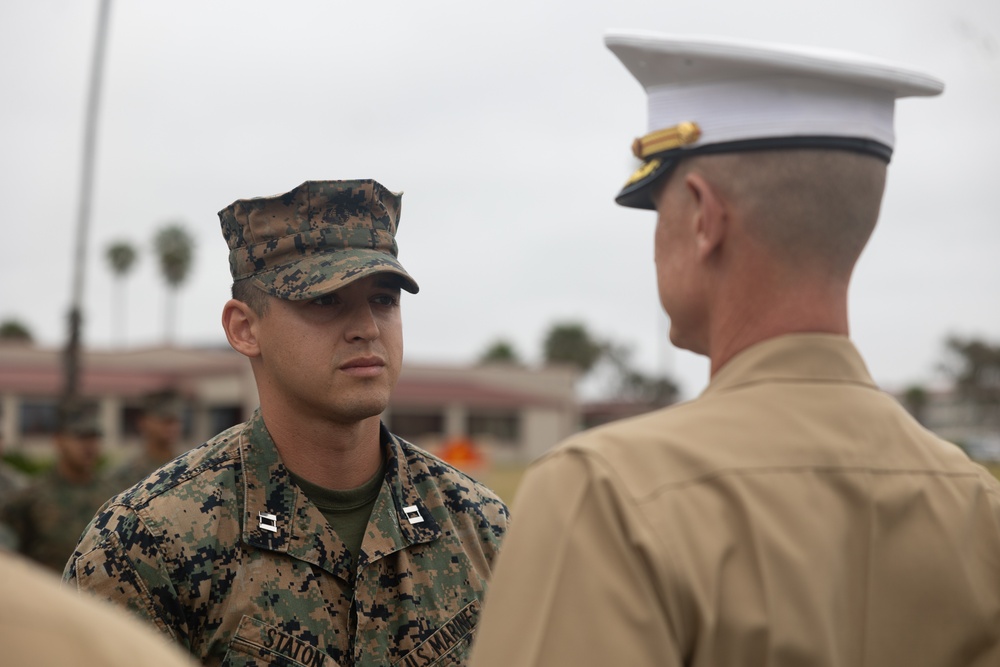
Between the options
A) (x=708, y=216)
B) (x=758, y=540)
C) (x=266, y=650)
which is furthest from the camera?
(x=266, y=650)

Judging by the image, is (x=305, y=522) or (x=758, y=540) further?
(x=305, y=522)

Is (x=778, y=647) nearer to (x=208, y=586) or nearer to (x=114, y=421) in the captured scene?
(x=208, y=586)

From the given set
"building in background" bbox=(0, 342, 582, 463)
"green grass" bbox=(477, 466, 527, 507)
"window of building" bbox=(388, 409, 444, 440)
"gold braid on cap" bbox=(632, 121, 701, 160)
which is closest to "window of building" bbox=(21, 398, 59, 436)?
"building in background" bbox=(0, 342, 582, 463)

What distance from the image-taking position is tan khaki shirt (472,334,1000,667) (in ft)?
5.84

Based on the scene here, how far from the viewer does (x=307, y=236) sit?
12.7 ft

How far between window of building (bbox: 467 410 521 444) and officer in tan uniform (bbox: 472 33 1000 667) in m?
66.2

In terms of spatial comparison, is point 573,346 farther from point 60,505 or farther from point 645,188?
point 645,188

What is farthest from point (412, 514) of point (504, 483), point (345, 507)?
point (504, 483)

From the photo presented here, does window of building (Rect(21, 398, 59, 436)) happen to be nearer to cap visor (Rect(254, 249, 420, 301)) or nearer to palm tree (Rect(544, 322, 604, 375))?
palm tree (Rect(544, 322, 604, 375))

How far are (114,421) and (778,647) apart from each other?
62726 mm

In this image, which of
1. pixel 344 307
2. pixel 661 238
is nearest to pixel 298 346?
pixel 344 307

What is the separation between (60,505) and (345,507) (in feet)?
21.7

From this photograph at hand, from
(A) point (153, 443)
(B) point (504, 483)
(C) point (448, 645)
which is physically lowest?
(B) point (504, 483)

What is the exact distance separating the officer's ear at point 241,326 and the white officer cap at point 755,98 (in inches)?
78.3
